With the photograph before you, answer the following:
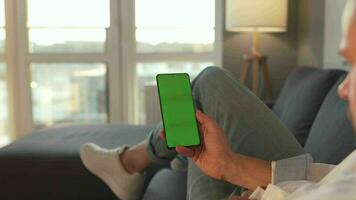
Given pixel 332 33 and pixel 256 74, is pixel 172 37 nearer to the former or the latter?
A: pixel 256 74

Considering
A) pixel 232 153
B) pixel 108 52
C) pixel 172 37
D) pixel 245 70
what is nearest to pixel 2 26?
pixel 108 52

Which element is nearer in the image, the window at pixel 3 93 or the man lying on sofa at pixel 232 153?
the man lying on sofa at pixel 232 153

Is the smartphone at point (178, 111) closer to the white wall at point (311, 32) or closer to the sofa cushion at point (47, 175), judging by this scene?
the sofa cushion at point (47, 175)

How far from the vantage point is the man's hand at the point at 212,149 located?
1105 millimetres

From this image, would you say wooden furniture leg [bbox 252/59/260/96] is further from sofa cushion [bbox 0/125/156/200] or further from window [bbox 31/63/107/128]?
sofa cushion [bbox 0/125/156/200]

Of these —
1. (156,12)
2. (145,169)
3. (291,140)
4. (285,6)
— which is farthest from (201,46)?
(291,140)

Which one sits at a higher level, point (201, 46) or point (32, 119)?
point (201, 46)

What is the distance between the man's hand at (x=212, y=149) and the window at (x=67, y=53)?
90.3 inches

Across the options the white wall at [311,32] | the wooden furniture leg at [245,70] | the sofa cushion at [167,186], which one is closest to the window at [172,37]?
the wooden furniture leg at [245,70]

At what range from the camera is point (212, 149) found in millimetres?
1115

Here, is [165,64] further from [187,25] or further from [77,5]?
[77,5]

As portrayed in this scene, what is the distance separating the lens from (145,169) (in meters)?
1.61

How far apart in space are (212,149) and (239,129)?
0.55 ft

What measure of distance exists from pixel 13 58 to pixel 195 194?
95.8 inches
